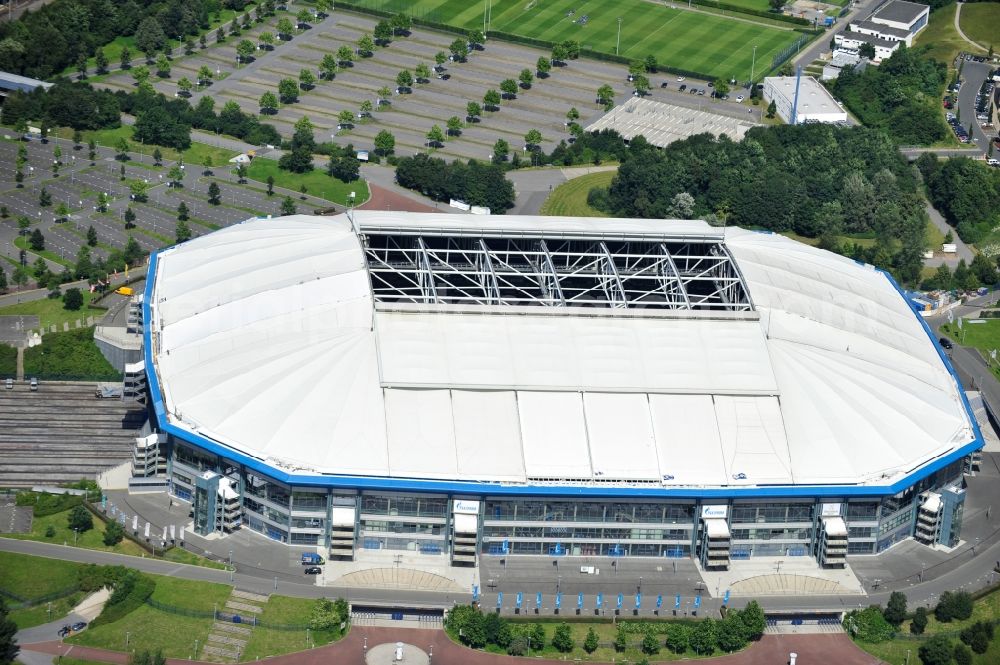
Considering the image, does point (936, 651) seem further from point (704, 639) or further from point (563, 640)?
point (563, 640)

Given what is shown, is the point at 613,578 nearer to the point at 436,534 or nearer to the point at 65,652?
the point at 436,534

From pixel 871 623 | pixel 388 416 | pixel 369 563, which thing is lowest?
pixel 871 623

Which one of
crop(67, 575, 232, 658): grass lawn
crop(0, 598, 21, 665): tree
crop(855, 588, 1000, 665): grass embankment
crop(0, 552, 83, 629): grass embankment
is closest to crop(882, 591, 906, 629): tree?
crop(855, 588, 1000, 665): grass embankment

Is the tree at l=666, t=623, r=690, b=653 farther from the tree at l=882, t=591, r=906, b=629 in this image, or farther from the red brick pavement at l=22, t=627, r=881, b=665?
the tree at l=882, t=591, r=906, b=629

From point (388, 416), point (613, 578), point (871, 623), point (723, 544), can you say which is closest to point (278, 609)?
point (388, 416)

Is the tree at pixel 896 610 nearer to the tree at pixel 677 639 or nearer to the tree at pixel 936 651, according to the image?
the tree at pixel 936 651
